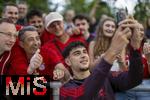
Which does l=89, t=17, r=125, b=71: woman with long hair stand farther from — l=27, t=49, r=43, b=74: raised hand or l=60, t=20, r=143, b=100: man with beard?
l=60, t=20, r=143, b=100: man with beard

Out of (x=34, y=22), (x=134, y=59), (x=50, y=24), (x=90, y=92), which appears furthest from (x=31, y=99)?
(x=34, y=22)

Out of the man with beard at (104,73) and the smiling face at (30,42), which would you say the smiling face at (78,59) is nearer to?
the man with beard at (104,73)

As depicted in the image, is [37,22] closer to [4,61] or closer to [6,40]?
[6,40]

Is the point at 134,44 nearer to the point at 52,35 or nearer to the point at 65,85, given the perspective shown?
the point at 65,85

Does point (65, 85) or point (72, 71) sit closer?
point (65, 85)

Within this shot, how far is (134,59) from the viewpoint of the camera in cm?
457

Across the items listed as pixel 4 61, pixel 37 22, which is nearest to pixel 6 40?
pixel 4 61

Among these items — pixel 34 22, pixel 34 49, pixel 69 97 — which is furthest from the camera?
pixel 34 22

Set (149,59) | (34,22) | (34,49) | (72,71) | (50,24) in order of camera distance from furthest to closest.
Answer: (34,22), (50,24), (34,49), (149,59), (72,71)

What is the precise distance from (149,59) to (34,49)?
55.5 inches

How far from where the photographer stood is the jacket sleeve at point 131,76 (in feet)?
15.0

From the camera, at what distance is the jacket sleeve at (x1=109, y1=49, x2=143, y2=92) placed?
4.57 m

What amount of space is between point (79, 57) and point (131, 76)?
2.58ft

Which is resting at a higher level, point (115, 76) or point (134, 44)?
point (134, 44)
